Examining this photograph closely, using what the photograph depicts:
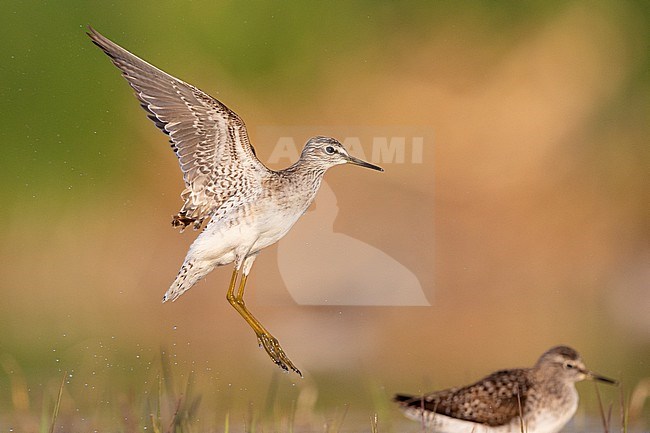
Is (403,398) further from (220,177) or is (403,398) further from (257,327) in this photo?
(220,177)

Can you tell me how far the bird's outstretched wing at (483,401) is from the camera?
4062 mm

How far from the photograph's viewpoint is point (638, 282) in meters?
4.78

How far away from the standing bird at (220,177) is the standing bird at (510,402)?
65 cm

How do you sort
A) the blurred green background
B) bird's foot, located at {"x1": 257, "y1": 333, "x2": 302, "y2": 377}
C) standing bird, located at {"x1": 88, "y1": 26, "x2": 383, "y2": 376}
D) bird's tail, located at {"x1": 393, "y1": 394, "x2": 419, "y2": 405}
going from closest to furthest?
standing bird, located at {"x1": 88, "y1": 26, "x2": 383, "y2": 376} < bird's foot, located at {"x1": 257, "y1": 333, "x2": 302, "y2": 377} < bird's tail, located at {"x1": 393, "y1": 394, "x2": 419, "y2": 405} < the blurred green background

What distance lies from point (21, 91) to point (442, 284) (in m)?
1.96

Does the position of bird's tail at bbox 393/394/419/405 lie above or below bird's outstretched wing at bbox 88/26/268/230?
below

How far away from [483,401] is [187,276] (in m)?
1.23

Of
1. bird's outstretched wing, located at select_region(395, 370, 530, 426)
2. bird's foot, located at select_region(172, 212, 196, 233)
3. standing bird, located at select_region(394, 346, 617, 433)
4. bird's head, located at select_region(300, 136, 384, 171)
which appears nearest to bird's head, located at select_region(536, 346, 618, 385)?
standing bird, located at select_region(394, 346, 617, 433)

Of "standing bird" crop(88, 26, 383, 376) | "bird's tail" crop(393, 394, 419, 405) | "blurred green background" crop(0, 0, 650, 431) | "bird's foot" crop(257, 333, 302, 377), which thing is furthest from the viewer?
"blurred green background" crop(0, 0, 650, 431)

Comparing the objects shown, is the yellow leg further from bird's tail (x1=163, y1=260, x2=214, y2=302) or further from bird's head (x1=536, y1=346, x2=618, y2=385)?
bird's head (x1=536, y1=346, x2=618, y2=385)

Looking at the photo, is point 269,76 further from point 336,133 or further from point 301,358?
point 301,358

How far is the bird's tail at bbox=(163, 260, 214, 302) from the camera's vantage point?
4082 millimetres

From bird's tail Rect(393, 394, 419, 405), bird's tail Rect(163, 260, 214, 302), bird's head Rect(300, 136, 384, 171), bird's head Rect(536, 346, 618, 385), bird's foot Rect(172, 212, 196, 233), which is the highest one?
bird's head Rect(300, 136, 384, 171)

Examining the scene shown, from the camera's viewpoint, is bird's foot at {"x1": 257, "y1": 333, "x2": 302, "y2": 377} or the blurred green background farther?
the blurred green background
